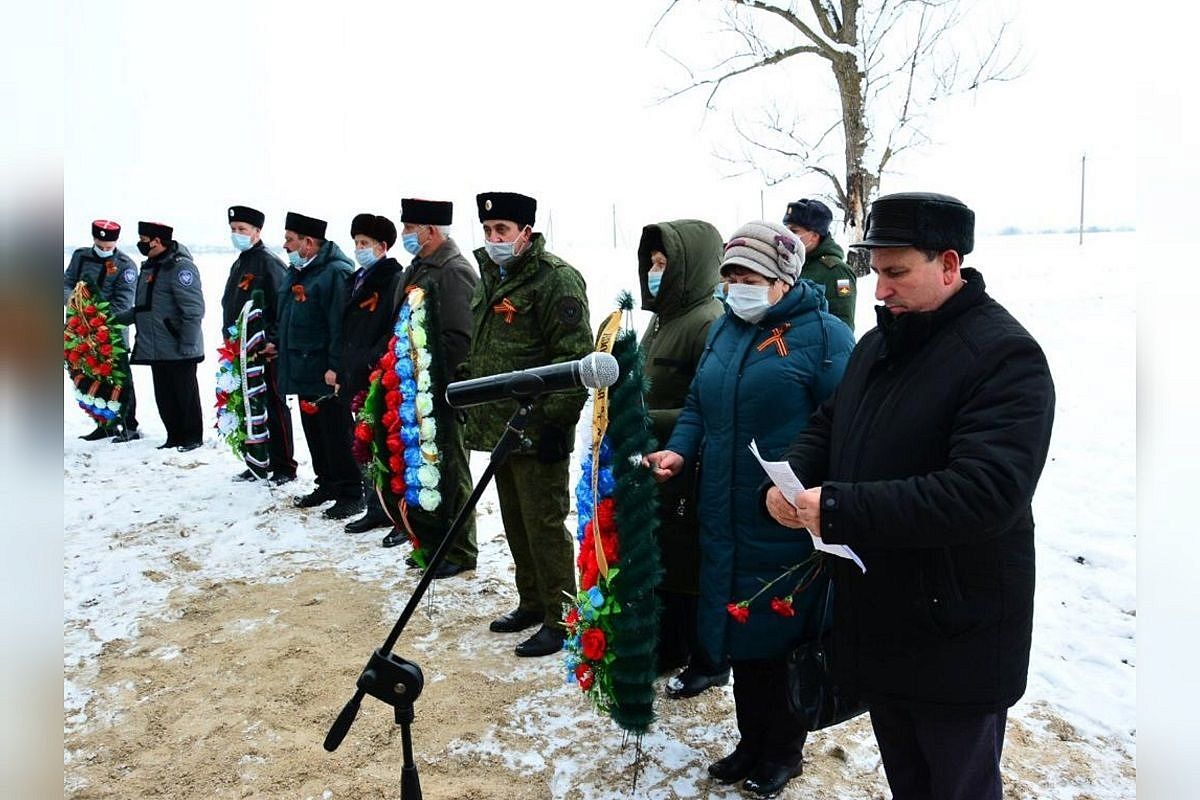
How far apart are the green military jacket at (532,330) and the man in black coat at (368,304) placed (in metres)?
1.49

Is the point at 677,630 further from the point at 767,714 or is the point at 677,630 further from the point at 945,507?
the point at 945,507

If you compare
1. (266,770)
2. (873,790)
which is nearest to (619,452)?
(873,790)

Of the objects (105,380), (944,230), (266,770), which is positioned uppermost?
(944,230)

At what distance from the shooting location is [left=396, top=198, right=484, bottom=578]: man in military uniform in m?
4.55

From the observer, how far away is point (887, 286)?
190cm

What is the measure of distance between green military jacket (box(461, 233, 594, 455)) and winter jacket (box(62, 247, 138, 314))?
6.44 metres

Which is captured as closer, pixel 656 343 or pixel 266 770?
pixel 266 770

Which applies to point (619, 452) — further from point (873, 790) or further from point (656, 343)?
point (873, 790)

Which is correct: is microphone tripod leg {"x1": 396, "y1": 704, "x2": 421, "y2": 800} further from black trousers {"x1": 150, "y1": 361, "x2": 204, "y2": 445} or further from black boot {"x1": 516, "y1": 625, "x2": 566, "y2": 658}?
black trousers {"x1": 150, "y1": 361, "x2": 204, "y2": 445}

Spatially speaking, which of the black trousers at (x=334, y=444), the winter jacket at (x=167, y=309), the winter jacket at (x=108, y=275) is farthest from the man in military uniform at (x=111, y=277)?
the black trousers at (x=334, y=444)

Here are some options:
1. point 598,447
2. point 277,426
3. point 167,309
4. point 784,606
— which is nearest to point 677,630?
point 784,606

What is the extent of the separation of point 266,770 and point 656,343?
89.0 inches

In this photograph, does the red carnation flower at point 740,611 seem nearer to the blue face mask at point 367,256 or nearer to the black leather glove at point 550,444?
the black leather glove at point 550,444

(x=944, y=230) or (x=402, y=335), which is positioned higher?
(x=944, y=230)
